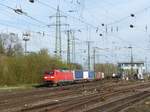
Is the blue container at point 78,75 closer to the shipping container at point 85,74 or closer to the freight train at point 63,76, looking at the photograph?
the freight train at point 63,76

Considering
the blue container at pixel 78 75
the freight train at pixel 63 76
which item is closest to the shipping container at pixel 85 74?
the freight train at pixel 63 76

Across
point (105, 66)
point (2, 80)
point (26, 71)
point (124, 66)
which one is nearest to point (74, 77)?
point (26, 71)

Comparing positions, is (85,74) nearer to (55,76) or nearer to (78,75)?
(78,75)

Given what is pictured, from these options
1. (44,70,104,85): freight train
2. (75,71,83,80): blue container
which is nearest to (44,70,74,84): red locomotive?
(44,70,104,85): freight train

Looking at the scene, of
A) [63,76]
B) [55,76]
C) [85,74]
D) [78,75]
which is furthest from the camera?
[85,74]

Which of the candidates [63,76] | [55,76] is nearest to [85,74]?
[63,76]

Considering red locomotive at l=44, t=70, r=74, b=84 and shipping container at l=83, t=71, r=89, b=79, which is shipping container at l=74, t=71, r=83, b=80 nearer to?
shipping container at l=83, t=71, r=89, b=79

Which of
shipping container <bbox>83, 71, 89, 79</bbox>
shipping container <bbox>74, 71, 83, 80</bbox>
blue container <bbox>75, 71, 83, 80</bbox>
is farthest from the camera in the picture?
shipping container <bbox>83, 71, 89, 79</bbox>

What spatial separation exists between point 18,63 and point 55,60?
15.2m

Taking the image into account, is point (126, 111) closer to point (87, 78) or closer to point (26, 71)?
point (26, 71)

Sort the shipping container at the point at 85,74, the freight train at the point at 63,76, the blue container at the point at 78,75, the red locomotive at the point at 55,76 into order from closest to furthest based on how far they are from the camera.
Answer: the red locomotive at the point at 55,76 < the freight train at the point at 63,76 < the blue container at the point at 78,75 < the shipping container at the point at 85,74

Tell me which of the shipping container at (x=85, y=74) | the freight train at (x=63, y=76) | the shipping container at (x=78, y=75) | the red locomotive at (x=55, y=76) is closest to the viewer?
the red locomotive at (x=55, y=76)

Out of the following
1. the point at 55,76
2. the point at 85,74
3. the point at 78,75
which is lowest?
the point at 55,76

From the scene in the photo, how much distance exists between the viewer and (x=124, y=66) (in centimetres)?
14500
